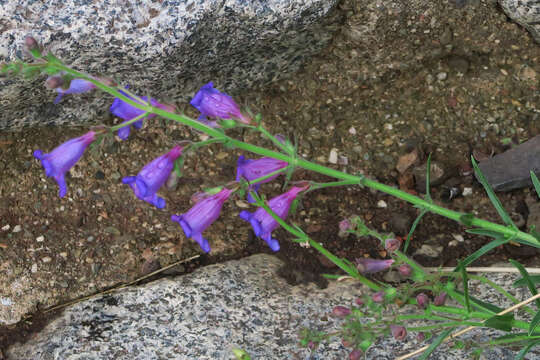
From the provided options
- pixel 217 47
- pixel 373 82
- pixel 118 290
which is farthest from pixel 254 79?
pixel 118 290

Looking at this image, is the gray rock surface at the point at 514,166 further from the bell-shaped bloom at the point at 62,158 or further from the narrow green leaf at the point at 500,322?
the bell-shaped bloom at the point at 62,158

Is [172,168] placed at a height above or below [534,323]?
above

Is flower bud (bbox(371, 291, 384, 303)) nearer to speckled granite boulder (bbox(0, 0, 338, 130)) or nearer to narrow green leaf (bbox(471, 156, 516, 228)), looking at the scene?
narrow green leaf (bbox(471, 156, 516, 228))

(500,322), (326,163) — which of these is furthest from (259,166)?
(326,163)

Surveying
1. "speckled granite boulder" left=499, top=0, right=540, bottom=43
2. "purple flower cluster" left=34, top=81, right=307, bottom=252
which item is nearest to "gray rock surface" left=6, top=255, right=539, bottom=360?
"purple flower cluster" left=34, top=81, right=307, bottom=252

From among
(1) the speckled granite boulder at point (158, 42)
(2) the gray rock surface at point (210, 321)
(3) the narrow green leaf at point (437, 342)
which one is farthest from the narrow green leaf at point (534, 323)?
(1) the speckled granite boulder at point (158, 42)

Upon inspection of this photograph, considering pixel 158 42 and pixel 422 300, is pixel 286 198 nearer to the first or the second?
pixel 422 300

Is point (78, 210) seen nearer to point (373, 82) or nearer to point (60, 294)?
point (60, 294)

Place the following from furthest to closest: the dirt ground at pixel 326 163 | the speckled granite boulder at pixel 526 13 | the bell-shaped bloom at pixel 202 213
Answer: the speckled granite boulder at pixel 526 13 → the dirt ground at pixel 326 163 → the bell-shaped bloom at pixel 202 213
